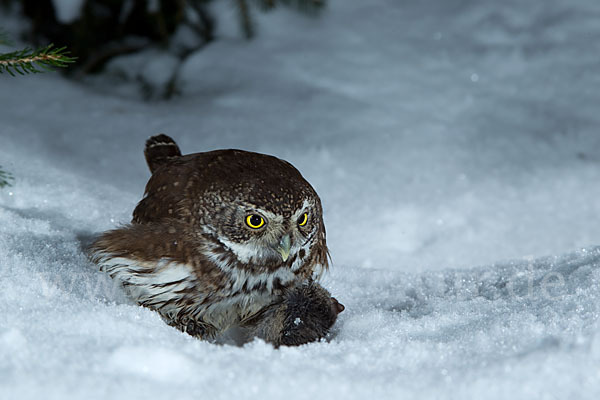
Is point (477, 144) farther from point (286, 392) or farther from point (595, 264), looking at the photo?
point (286, 392)

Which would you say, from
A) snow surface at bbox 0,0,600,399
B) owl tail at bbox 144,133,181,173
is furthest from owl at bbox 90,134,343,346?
owl tail at bbox 144,133,181,173

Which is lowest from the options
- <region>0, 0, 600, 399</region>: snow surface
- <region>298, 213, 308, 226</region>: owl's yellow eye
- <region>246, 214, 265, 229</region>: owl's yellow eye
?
<region>0, 0, 600, 399</region>: snow surface

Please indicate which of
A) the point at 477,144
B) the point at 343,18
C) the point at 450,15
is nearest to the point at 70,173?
the point at 477,144

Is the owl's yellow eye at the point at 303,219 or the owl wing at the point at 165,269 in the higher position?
the owl's yellow eye at the point at 303,219

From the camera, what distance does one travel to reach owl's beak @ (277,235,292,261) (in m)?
2.22

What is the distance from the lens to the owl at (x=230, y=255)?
7.30 ft

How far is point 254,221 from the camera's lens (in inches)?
87.7

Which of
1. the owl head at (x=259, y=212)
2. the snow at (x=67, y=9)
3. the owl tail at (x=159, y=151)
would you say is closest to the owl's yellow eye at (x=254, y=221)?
the owl head at (x=259, y=212)

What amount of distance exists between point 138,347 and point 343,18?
4.05 m

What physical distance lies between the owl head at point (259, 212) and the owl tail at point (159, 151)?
609 millimetres

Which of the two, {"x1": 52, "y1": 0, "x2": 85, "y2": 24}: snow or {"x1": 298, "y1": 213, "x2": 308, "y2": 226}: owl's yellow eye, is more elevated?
{"x1": 52, "y1": 0, "x2": 85, "y2": 24}: snow

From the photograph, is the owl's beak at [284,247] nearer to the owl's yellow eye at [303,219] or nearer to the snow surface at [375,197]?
the owl's yellow eye at [303,219]

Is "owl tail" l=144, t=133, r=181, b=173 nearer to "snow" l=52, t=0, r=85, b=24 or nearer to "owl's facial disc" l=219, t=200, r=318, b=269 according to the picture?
"owl's facial disc" l=219, t=200, r=318, b=269

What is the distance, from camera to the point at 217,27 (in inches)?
197
